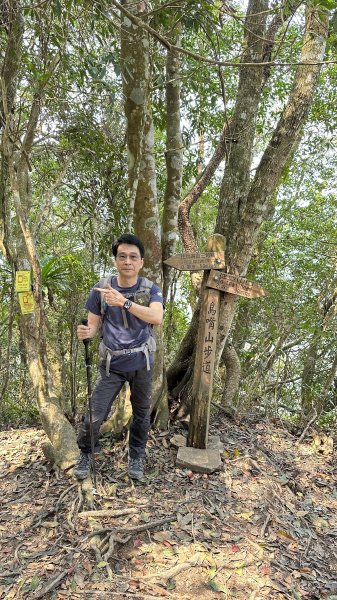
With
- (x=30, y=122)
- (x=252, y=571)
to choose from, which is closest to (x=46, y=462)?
(x=252, y=571)

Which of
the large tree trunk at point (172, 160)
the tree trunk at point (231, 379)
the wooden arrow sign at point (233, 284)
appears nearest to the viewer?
the wooden arrow sign at point (233, 284)

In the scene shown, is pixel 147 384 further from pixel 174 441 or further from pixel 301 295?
pixel 301 295

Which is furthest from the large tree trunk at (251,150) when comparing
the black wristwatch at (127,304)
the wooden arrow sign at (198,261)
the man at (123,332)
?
the black wristwatch at (127,304)

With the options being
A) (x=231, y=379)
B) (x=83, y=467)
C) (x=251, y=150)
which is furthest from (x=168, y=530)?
(x=251, y=150)

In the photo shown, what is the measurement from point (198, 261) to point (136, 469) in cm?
197

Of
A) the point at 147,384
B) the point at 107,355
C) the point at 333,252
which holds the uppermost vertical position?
the point at 333,252

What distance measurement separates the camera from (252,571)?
2.87m

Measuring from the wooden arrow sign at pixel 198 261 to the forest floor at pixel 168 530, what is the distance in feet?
5.95

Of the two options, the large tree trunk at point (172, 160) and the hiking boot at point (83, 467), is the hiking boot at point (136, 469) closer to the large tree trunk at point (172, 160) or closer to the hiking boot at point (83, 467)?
the hiking boot at point (83, 467)

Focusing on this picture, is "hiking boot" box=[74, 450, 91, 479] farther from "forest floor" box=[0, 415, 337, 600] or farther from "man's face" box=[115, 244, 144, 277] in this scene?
"man's face" box=[115, 244, 144, 277]

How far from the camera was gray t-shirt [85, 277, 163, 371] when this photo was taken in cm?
330

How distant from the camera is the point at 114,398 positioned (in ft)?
11.5

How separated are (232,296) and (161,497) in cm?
204

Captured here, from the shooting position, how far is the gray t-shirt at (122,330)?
330 cm
